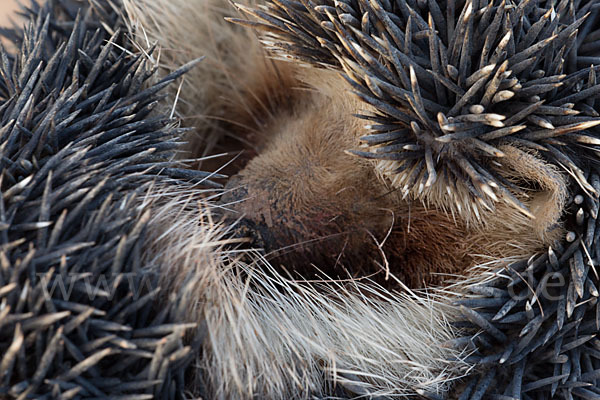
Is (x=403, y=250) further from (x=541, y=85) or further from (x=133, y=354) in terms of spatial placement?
(x=133, y=354)

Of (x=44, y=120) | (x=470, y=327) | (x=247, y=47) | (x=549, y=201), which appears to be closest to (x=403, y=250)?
(x=470, y=327)

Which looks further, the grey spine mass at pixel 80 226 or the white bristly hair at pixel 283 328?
the white bristly hair at pixel 283 328

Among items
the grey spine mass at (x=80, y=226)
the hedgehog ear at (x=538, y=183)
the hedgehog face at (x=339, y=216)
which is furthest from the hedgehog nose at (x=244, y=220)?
the hedgehog ear at (x=538, y=183)

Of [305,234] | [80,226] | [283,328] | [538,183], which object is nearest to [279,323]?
[283,328]

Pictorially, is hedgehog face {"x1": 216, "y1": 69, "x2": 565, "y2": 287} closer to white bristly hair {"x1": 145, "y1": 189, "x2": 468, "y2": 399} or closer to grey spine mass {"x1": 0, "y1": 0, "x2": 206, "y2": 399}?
white bristly hair {"x1": 145, "y1": 189, "x2": 468, "y2": 399}

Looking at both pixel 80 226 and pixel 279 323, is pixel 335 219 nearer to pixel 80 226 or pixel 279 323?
pixel 279 323

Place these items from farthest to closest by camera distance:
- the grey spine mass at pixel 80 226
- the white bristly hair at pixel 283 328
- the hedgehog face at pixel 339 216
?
the hedgehog face at pixel 339 216, the white bristly hair at pixel 283 328, the grey spine mass at pixel 80 226

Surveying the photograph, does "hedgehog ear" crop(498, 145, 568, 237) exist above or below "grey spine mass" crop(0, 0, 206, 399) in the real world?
below

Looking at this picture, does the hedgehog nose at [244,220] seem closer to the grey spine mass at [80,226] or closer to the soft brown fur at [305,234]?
the soft brown fur at [305,234]

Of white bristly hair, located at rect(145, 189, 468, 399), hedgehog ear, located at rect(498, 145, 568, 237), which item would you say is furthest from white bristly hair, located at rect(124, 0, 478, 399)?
hedgehog ear, located at rect(498, 145, 568, 237)
